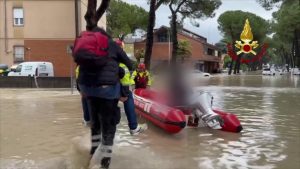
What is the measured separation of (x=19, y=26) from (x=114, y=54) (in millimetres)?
40305

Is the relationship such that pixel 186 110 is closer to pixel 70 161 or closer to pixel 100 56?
pixel 70 161

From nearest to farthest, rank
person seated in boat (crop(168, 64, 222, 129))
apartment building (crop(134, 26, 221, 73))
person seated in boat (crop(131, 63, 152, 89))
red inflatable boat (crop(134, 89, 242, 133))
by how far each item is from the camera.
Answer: red inflatable boat (crop(134, 89, 242, 133)), person seated in boat (crop(168, 64, 222, 129)), person seated in boat (crop(131, 63, 152, 89)), apartment building (crop(134, 26, 221, 73))

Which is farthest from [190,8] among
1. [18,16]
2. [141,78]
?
[141,78]

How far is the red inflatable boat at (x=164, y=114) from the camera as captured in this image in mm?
9828

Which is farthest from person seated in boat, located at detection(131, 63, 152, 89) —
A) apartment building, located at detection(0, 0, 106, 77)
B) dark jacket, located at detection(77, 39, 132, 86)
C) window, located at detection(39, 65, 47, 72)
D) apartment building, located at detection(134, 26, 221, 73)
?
apartment building, located at detection(134, 26, 221, 73)

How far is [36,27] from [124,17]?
147 ft

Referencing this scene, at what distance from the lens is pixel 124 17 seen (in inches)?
3509

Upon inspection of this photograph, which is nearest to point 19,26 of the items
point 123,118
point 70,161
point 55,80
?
point 55,80

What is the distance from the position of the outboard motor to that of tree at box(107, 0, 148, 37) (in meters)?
73.8

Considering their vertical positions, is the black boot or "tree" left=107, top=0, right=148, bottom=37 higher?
"tree" left=107, top=0, right=148, bottom=37

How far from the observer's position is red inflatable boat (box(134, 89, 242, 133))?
983cm

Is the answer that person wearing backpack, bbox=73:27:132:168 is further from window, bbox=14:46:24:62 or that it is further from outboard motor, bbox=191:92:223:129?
window, bbox=14:46:24:62

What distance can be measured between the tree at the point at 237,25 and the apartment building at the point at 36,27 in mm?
50485

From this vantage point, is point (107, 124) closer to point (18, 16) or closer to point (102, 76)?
point (102, 76)
